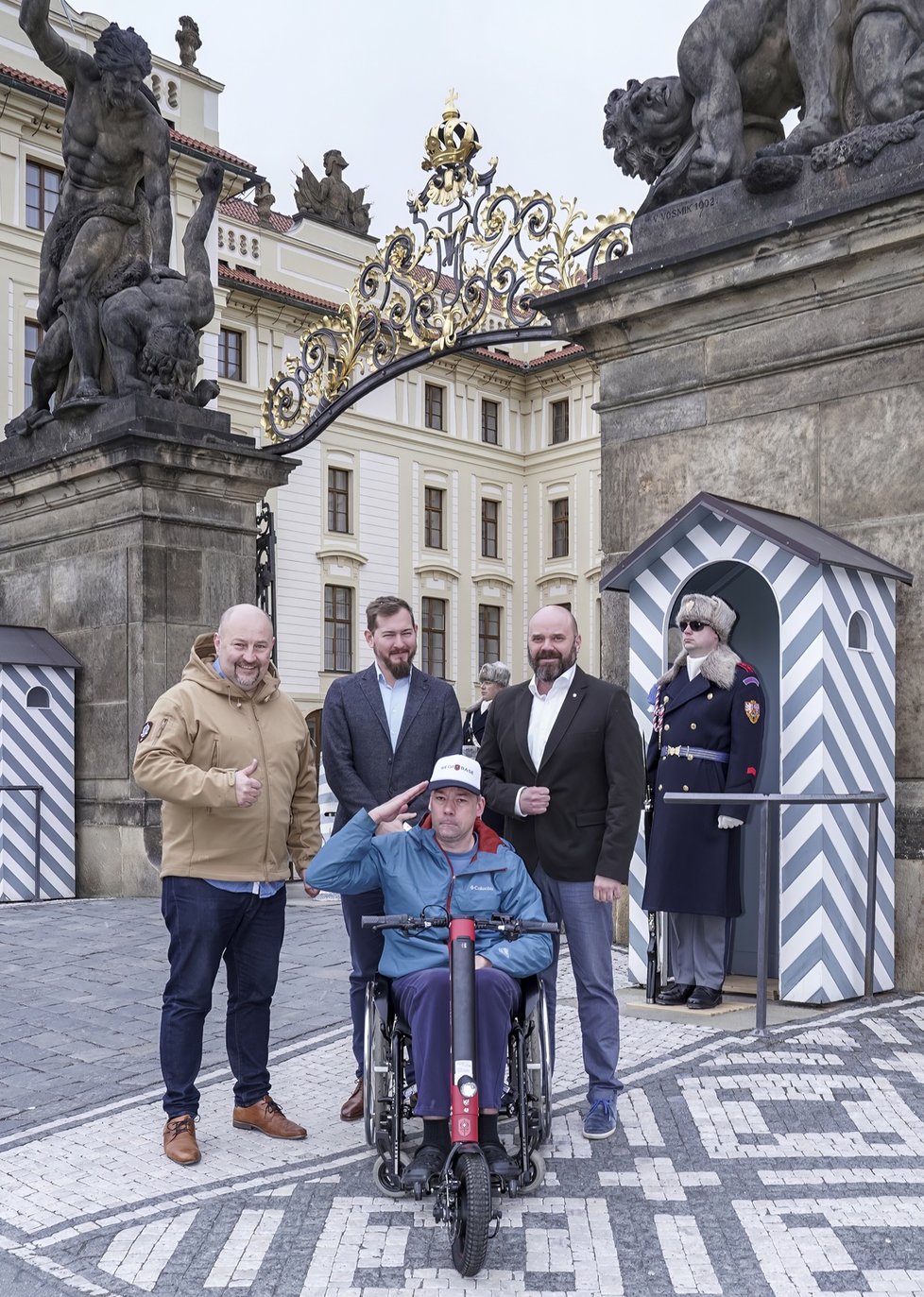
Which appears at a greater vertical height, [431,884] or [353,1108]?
[431,884]

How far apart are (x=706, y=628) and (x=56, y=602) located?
286 inches

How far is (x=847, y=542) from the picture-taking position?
716 cm

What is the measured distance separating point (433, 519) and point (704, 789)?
34177 millimetres

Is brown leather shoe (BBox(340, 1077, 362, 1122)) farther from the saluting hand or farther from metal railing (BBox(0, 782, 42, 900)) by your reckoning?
metal railing (BBox(0, 782, 42, 900))

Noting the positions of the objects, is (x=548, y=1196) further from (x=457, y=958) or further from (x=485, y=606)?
(x=485, y=606)

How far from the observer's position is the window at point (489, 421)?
41.1 meters

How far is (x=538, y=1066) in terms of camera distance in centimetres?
428

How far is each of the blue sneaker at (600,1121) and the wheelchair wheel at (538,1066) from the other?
1.26ft

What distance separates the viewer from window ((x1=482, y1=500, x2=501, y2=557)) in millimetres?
41875

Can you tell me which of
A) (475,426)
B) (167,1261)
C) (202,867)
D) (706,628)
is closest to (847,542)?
(706,628)

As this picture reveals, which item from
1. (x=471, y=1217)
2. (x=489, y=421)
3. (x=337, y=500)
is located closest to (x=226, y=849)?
(x=471, y=1217)

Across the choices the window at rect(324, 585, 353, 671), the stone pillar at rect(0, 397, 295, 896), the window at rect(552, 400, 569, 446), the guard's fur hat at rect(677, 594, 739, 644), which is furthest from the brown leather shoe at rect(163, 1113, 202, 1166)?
the window at rect(552, 400, 569, 446)

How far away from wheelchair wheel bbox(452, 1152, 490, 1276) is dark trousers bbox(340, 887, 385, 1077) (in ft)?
4.45

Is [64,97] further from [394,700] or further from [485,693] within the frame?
[394,700]
